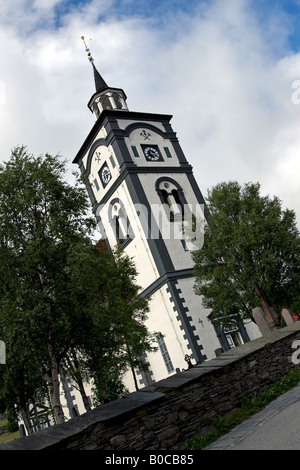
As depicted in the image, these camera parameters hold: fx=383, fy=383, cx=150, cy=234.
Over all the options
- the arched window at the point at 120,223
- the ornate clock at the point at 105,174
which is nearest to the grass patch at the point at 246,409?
the arched window at the point at 120,223

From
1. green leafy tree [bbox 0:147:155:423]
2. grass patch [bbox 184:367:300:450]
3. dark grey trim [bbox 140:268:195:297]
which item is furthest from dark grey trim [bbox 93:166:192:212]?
grass patch [bbox 184:367:300:450]

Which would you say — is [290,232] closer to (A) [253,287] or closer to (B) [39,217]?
(A) [253,287]

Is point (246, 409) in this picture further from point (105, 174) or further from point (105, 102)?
point (105, 102)

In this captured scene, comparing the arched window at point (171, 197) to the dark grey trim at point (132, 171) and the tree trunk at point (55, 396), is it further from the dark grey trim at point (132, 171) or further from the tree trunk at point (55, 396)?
the tree trunk at point (55, 396)

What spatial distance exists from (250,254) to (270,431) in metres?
12.9

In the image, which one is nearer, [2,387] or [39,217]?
[39,217]

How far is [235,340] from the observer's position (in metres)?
26.1

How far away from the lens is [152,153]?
31219mm
